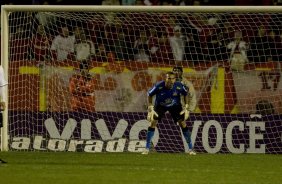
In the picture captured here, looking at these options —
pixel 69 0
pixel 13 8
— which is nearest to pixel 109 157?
pixel 13 8

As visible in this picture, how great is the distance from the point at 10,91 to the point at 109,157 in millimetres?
2759

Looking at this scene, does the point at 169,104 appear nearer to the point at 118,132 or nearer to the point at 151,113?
the point at 151,113

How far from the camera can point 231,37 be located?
18000 mm

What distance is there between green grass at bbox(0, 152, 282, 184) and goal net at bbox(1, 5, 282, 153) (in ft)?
2.51

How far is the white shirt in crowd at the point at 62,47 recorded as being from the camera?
691 inches

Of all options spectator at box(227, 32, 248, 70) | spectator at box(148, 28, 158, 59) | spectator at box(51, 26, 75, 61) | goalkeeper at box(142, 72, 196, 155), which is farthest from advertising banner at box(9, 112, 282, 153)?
spectator at box(148, 28, 158, 59)

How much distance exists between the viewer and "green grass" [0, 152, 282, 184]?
11.7 meters

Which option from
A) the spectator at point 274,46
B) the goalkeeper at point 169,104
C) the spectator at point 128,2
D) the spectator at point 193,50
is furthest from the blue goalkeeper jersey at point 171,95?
the spectator at point 128,2

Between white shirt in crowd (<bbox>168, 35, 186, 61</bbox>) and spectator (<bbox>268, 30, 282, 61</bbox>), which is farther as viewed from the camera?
white shirt in crowd (<bbox>168, 35, 186, 61</bbox>)

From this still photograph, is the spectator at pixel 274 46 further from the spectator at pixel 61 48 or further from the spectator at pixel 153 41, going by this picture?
the spectator at pixel 61 48

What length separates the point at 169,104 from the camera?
17469 mm

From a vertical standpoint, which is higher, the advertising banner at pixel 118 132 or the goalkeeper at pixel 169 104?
the goalkeeper at pixel 169 104

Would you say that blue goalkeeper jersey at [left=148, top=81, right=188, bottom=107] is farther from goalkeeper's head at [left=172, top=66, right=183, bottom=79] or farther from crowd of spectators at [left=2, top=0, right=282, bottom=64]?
crowd of spectators at [left=2, top=0, right=282, bottom=64]

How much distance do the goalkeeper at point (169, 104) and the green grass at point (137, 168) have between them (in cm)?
49
